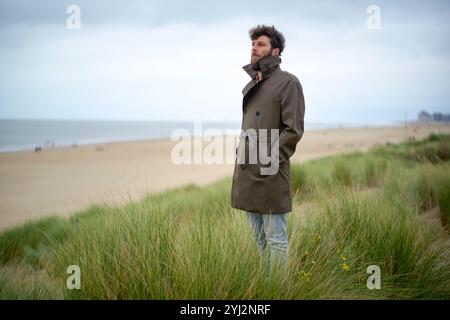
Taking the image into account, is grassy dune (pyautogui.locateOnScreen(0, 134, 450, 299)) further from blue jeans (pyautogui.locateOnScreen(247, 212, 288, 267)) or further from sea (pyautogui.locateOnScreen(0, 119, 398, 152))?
sea (pyautogui.locateOnScreen(0, 119, 398, 152))

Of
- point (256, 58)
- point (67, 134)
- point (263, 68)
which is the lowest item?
point (263, 68)

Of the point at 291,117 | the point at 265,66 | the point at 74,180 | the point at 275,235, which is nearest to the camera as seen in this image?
the point at 291,117

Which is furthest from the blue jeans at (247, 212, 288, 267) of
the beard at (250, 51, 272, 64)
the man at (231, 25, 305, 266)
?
the beard at (250, 51, 272, 64)

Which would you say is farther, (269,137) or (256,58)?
(256,58)

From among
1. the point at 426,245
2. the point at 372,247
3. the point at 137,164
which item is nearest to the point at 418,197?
the point at 426,245

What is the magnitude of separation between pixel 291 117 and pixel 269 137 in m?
0.24

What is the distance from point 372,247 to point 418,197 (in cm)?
267

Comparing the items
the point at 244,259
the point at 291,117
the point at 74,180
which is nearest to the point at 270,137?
the point at 291,117

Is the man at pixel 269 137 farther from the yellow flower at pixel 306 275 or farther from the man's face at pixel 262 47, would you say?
the yellow flower at pixel 306 275

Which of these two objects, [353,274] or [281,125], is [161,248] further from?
[353,274]

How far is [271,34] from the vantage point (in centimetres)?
317

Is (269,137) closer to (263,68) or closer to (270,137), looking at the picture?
(270,137)

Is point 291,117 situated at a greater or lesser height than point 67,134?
lesser

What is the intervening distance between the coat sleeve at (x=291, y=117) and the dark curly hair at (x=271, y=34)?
0.41 m
